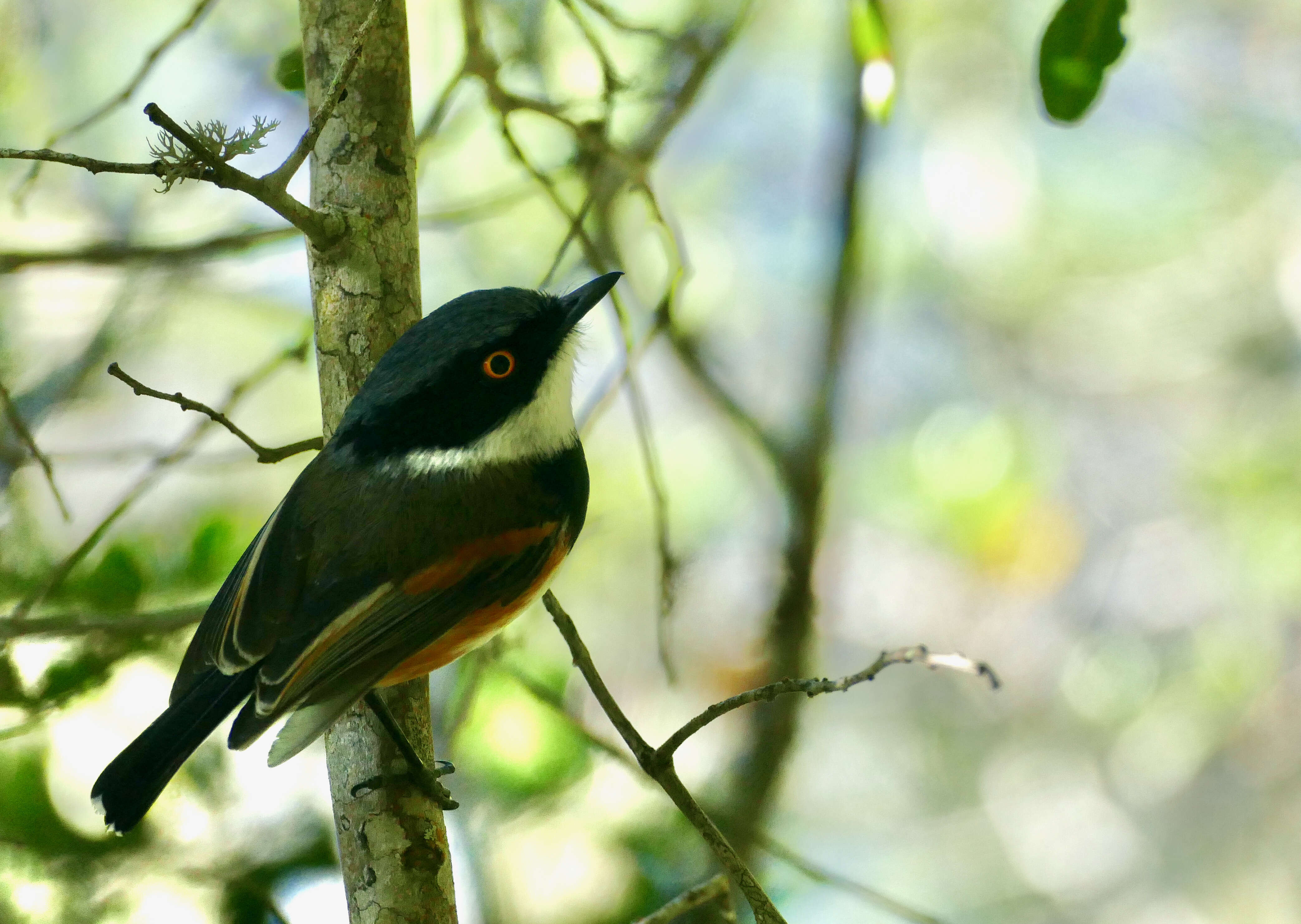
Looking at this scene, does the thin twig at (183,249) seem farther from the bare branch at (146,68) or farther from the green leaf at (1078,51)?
the green leaf at (1078,51)

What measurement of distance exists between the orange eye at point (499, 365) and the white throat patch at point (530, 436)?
3.6 inches

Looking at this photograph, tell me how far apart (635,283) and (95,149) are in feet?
6.09

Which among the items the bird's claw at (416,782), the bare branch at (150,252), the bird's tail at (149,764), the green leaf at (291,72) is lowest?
the bird's claw at (416,782)

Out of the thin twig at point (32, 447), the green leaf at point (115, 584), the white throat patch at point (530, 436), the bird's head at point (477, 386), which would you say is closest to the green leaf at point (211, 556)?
the green leaf at point (115, 584)

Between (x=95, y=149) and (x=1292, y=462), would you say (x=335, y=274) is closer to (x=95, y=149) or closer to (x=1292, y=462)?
(x=95, y=149)

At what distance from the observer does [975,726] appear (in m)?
5.47

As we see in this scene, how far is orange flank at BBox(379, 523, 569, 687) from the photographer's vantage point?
2273 mm

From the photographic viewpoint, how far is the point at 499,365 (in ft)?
8.07

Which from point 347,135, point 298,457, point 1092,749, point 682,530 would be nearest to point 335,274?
point 347,135

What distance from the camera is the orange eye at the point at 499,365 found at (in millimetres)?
2434

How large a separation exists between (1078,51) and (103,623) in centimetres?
243

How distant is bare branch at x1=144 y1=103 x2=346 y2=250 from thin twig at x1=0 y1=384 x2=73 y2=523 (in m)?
0.77

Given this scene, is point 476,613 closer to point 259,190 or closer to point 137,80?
point 259,190

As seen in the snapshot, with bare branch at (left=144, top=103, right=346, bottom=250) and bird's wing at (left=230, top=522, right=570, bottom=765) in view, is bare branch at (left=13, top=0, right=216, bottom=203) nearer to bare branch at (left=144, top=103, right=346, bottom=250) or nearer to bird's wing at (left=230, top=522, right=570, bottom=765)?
bare branch at (left=144, top=103, right=346, bottom=250)
